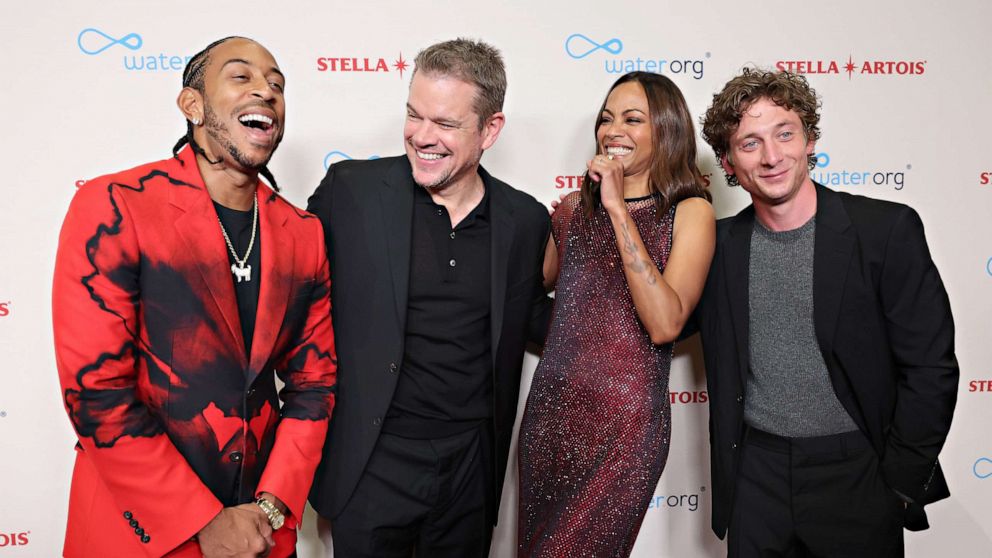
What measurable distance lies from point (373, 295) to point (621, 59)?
1.27m

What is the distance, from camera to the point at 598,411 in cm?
190

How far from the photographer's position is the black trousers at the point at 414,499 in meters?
1.92

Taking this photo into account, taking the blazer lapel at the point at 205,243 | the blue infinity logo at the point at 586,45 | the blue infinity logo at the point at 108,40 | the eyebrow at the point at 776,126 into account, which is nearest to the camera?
the blazer lapel at the point at 205,243

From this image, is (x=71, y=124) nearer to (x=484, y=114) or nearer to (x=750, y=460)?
(x=484, y=114)

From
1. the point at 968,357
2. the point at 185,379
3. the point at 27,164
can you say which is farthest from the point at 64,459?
the point at 968,357

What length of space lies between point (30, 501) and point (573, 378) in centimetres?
194

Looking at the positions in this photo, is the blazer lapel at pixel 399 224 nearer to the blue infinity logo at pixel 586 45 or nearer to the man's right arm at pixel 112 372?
the man's right arm at pixel 112 372

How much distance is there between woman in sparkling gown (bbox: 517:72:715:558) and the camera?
188 centimetres

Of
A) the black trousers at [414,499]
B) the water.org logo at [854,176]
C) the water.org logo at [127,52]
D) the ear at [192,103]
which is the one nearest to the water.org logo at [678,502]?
the black trousers at [414,499]

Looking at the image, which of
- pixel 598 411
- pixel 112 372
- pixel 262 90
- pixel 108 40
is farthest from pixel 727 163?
pixel 108 40

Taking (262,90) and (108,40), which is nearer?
(262,90)

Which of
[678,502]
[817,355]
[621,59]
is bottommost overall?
[678,502]

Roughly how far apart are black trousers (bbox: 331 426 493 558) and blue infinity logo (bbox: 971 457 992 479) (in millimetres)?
2102

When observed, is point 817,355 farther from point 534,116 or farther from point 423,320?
point 534,116
